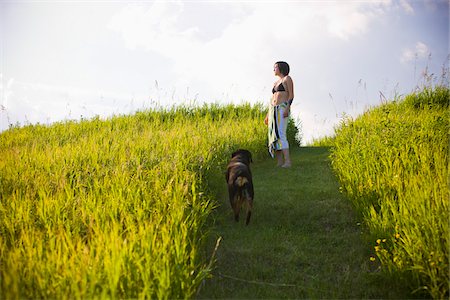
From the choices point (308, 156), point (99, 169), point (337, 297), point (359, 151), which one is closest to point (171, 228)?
point (337, 297)

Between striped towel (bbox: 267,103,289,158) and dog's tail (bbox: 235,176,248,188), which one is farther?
striped towel (bbox: 267,103,289,158)

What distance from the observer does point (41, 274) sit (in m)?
3.16

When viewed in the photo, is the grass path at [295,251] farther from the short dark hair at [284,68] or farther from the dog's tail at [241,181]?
the short dark hair at [284,68]

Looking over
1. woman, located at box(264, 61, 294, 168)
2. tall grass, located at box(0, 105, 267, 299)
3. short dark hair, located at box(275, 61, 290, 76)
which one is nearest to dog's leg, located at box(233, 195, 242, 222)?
tall grass, located at box(0, 105, 267, 299)

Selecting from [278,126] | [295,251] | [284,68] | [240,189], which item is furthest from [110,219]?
[284,68]

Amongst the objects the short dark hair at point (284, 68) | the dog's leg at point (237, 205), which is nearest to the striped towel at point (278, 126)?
the short dark hair at point (284, 68)

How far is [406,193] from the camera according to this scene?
15.3 ft

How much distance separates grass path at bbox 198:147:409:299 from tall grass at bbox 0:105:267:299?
1.23 feet

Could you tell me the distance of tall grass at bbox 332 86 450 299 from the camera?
Answer: 12.5 ft

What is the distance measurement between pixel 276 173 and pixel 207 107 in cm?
635

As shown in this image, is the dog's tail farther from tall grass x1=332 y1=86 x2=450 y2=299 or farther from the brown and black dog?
tall grass x1=332 y1=86 x2=450 y2=299

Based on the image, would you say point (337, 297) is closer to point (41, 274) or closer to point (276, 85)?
point (41, 274)

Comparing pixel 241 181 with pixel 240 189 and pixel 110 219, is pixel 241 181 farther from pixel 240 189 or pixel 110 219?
pixel 110 219

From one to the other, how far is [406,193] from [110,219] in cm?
319
